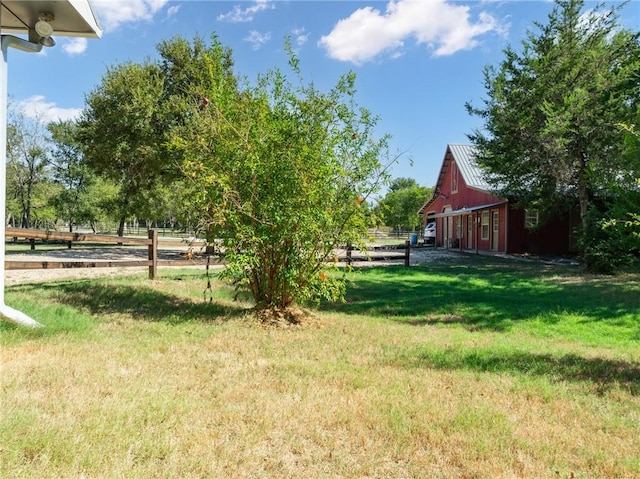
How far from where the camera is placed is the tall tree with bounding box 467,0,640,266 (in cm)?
1426

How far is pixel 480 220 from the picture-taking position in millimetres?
25203

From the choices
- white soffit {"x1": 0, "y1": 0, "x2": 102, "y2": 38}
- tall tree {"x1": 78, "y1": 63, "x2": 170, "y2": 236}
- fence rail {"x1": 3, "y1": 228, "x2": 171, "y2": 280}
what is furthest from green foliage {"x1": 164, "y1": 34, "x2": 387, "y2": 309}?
tall tree {"x1": 78, "y1": 63, "x2": 170, "y2": 236}

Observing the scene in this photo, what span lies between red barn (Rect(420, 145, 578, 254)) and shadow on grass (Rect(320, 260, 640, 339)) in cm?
841

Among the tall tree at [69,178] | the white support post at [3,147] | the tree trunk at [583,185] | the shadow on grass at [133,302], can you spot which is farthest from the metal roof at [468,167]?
the tall tree at [69,178]

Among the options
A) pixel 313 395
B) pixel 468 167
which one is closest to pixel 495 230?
pixel 468 167

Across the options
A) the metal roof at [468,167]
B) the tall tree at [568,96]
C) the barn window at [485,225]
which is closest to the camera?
the tall tree at [568,96]

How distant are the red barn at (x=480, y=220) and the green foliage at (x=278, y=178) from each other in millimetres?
15217

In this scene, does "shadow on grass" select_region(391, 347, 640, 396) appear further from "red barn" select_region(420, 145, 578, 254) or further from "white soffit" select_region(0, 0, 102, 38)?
"red barn" select_region(420, 145, 578, 254)

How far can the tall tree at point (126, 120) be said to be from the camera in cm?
1912

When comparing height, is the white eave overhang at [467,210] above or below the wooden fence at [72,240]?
above

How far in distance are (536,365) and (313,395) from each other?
2692 millimetres

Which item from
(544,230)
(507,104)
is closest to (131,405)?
(507,104)

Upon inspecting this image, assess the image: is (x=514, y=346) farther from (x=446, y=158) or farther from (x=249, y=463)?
(x=446, y=158)

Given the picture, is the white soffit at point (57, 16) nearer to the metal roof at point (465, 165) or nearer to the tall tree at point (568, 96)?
the tall tree at point (568, 96)
